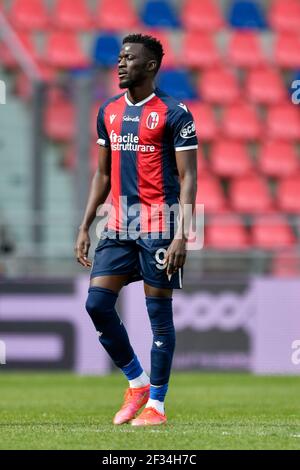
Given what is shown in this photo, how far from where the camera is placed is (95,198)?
6.79 metres

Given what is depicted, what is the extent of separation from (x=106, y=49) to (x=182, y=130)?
32.8 feet

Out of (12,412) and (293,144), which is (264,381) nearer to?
(12,412)

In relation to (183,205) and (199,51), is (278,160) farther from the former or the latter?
(183,205)

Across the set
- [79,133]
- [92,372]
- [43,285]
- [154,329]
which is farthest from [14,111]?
[154,329]

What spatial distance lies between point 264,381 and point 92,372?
80.7 inches

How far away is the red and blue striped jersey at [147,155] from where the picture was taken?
6469mm

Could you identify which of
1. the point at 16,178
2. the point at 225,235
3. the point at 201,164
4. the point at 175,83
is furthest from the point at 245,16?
the point at 16,178

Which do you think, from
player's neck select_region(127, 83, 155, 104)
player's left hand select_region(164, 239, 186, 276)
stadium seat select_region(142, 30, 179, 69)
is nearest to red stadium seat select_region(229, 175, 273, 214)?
stadium seat select_region(142, 30, 179, 69)

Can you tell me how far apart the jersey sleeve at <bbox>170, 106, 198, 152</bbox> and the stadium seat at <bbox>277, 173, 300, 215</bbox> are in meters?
9.45

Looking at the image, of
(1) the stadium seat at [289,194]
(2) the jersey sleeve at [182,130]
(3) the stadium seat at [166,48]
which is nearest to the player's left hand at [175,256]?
(2) the jersey sleeve at [182,130]

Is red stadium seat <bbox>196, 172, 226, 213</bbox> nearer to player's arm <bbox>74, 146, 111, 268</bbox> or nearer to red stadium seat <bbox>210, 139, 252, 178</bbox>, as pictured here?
red stadium seat <bbox>210, 139, 252, 178</bbox>

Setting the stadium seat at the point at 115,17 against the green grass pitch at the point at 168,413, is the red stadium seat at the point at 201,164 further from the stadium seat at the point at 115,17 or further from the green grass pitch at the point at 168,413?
the green grass pitch at the point at 168,413

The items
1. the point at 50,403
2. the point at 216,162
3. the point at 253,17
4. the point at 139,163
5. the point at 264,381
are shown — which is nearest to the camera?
the point at 139,163

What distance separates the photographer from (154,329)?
6570 mm
